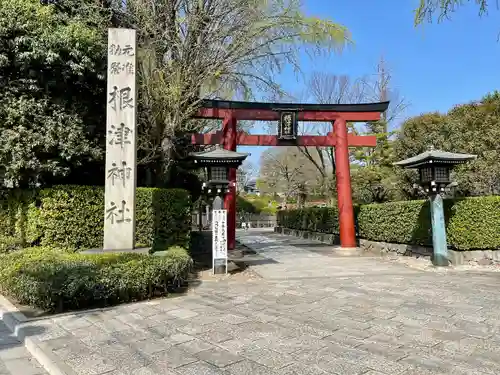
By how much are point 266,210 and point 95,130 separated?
38.6 metres

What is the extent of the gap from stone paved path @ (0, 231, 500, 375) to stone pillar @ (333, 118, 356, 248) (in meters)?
6.30

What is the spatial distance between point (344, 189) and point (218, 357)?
37.1 feet

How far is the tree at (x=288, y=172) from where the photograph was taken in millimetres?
37094

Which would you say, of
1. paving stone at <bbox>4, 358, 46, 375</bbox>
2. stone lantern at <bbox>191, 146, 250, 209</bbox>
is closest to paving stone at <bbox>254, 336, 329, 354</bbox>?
paving stone at <bbox>4, 358, 46, 375</bbox>

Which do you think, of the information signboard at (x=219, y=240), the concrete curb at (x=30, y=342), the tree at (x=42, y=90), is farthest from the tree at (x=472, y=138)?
the concrete curb at (x=30, y=342)

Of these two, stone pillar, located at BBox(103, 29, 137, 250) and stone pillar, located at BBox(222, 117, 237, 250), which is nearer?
stone pillar, located at BBox(103, 29, 137, 250)

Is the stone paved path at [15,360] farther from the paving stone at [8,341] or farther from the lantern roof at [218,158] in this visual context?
the lantern roof at [218,158]

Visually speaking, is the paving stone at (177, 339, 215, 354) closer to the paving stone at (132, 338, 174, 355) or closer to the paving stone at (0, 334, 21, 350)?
the paving stone at (132, 338, 174, 355)

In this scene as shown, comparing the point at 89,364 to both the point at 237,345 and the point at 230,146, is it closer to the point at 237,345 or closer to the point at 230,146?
the point at 237,345

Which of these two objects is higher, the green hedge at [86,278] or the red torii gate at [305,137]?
the red torii gate at [305,137]

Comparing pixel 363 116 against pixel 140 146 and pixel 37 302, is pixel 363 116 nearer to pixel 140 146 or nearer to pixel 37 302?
pixel 140 146

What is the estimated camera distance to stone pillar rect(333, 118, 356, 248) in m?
14.1

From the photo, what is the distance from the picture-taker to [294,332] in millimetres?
4723

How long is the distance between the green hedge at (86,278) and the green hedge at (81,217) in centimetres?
185
